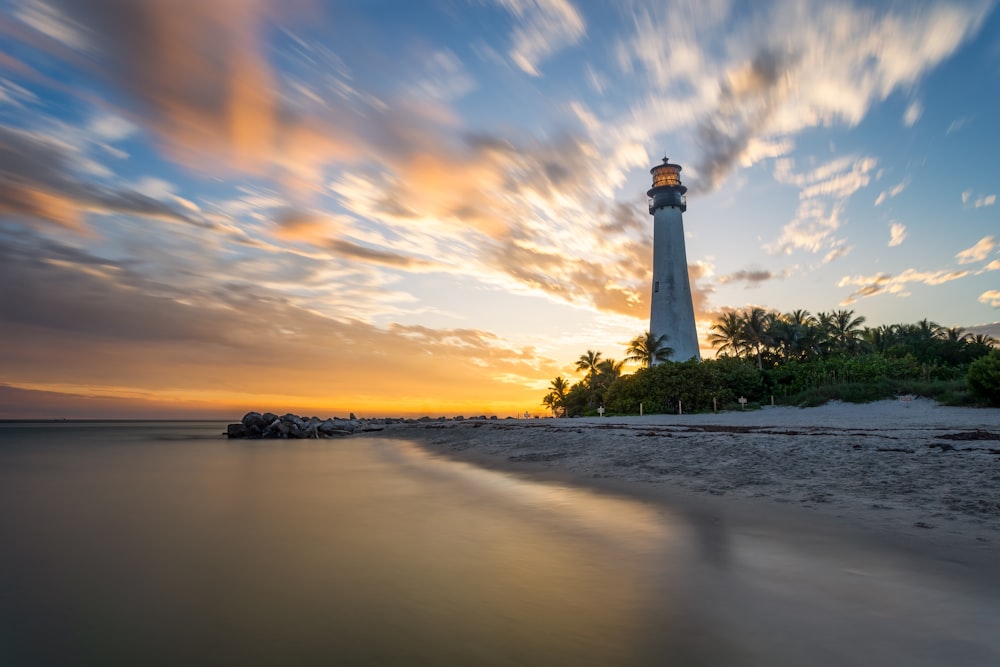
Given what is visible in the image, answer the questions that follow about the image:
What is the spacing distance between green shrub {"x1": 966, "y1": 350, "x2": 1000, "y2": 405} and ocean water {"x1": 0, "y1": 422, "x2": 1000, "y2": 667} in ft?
93.6

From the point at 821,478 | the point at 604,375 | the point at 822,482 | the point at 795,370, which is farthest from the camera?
the point at 604,375

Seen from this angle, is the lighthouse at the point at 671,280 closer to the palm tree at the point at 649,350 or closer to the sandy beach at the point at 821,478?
the palm tree at the point at 649,350

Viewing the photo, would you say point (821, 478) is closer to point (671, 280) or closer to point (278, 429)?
point (278, 429)

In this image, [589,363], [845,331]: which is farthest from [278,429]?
[845,331]

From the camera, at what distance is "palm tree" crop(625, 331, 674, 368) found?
188ft

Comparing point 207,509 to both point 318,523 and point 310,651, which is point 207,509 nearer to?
point 318,523

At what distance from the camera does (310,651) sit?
3543 mm

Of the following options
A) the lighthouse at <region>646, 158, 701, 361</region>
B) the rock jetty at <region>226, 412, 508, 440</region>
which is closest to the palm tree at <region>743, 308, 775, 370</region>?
the lighthouse at <region>646, 158, 701, 361</region>

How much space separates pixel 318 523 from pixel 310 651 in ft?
17.2

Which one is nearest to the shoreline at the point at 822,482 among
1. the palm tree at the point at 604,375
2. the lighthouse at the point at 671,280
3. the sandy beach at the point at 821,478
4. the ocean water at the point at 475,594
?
the sandy beach at the point at 821,478

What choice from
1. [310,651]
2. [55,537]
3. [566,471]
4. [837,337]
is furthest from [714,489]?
[837,337]

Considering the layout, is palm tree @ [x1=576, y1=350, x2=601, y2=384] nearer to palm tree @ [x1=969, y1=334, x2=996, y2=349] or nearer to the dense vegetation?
the dense vegetation

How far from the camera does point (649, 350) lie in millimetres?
57969

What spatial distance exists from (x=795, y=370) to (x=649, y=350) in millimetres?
15349
